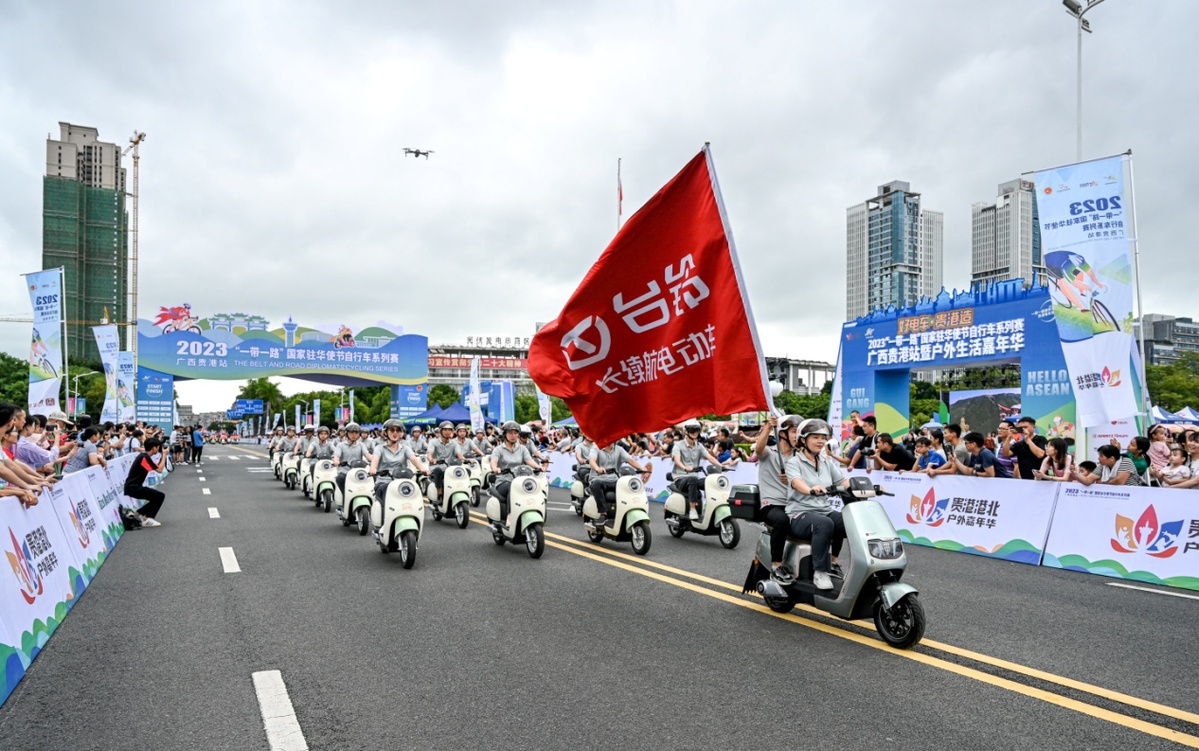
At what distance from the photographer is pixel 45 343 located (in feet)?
58.3

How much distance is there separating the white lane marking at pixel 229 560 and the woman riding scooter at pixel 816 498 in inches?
242

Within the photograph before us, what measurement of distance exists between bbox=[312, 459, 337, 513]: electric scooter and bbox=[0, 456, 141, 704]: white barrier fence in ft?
18.9

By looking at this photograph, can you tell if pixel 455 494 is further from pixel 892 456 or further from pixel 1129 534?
pixel 1129 534

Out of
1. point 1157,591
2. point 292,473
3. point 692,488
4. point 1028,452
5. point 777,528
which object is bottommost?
point 1157,591

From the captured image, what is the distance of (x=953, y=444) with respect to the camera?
502 inches

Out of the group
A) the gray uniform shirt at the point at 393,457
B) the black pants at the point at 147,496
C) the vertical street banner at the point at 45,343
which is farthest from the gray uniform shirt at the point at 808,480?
the vertical street banner at the point at 45,343

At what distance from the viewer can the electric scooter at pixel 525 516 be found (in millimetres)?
10297

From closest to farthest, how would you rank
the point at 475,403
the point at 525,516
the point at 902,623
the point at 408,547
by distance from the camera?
the point at 902,623 < the point at 408,547 < the point at 525,516 < the point at 475,403

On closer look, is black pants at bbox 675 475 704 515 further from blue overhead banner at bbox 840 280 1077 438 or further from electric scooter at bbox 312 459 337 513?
blue overhead banner at bbox 840 280 1077 438

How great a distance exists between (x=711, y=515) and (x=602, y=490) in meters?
1.55

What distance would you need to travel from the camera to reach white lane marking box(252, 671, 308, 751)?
13.7ft

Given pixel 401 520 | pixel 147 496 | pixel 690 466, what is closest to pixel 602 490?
pixel 690 466

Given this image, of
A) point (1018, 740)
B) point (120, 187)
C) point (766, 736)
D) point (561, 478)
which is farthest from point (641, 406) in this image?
point (120, 187)

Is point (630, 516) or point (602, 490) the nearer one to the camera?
point (630, 516)
